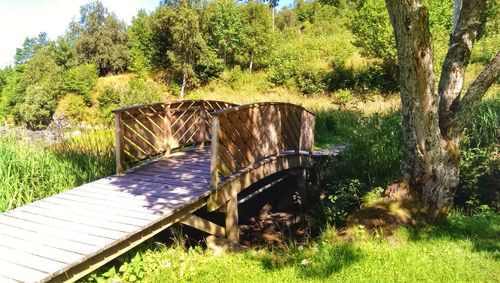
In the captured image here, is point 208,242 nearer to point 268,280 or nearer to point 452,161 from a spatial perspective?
point 268,280

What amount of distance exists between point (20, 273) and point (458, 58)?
6078 millimetres

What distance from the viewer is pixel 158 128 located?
8031 mm

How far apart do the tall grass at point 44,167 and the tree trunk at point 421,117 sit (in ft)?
17.1

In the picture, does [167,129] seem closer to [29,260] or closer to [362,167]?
[362,167]

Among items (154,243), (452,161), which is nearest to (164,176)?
(154,243)

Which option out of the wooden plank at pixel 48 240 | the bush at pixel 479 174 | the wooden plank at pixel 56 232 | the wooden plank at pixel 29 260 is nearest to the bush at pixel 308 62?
the bush at pixel 479 174

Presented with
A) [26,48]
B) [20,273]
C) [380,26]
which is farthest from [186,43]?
[26,48]

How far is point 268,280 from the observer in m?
4.44

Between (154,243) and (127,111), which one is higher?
(127,111)

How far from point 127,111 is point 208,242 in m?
2.76

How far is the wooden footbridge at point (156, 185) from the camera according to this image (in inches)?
166

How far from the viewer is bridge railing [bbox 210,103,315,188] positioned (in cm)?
608

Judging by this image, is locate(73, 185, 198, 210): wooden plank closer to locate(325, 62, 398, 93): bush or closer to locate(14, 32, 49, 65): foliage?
→ locate(325, 62, 398, 93): bush

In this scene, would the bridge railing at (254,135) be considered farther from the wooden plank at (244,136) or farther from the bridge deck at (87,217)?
the bridge deck at (87,217)
